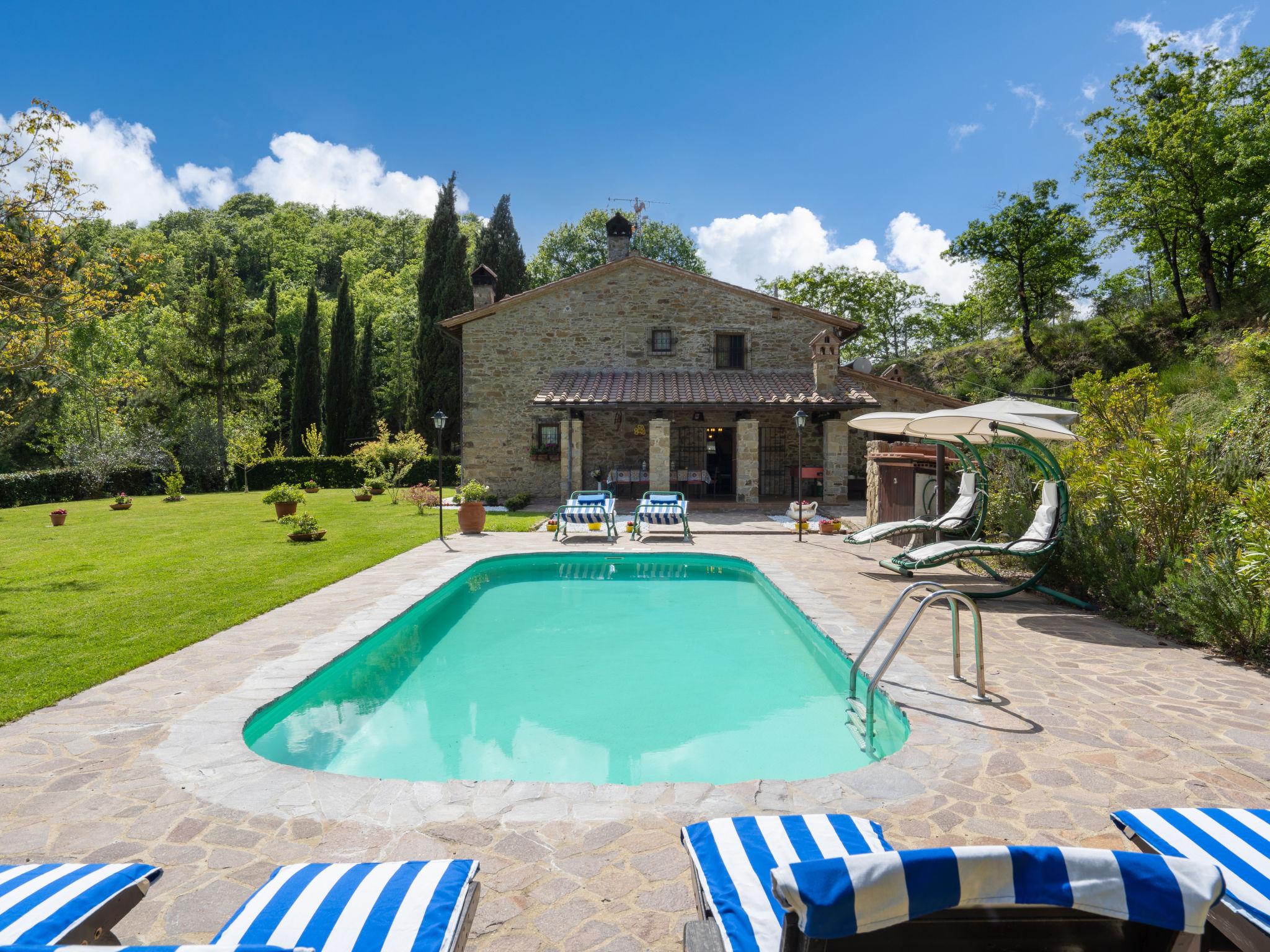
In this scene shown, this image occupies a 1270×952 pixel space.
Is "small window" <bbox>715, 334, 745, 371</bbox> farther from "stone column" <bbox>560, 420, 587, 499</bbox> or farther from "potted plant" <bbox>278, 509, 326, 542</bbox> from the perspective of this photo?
"potted plant" <bbox>278, 509, 326, 542</bbox>

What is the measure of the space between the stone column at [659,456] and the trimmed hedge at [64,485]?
1976cm

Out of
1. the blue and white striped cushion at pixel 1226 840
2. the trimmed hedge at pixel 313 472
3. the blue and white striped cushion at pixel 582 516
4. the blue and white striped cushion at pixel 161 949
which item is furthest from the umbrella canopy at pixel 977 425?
the trimmed hedge at pixel 313 472

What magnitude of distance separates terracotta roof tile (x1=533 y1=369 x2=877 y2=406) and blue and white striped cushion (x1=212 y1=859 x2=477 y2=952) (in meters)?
14.8

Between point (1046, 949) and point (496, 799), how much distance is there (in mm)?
2622

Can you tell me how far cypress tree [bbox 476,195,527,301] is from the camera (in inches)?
1347

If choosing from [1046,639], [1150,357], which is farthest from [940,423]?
[1150,357]

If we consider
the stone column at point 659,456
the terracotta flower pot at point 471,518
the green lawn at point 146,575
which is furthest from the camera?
the stone column at point 659,456

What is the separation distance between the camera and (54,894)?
1.78 metres

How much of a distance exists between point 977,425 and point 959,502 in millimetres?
1477

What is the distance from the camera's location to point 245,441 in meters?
25.1

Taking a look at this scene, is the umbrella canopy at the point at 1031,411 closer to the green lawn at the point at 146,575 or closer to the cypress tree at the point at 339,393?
the green lawn at the point at 146,575

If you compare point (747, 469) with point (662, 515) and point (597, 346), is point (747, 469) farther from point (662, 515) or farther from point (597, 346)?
point (662, 515)

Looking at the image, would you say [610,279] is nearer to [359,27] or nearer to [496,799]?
[359,27]

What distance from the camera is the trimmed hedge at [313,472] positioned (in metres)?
25.9
